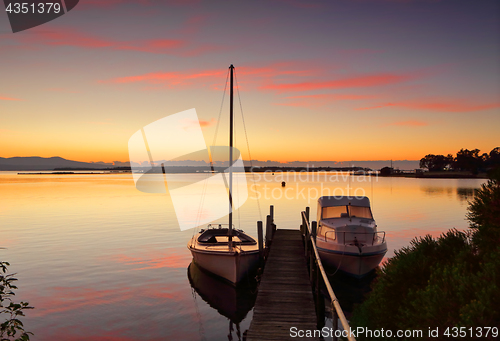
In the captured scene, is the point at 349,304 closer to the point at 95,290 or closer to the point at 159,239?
the point at 95,290

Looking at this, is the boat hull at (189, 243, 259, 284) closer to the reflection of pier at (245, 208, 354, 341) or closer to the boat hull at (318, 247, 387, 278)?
the reflection of pier at (245, 208, 354, 341)

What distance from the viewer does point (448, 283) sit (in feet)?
15.6

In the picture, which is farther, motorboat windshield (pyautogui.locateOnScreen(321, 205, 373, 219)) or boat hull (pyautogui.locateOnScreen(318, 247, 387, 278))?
motorboat windshield (pyautogui.locateOnScreen(321, 205, 373, 219))

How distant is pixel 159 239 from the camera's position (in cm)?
2928

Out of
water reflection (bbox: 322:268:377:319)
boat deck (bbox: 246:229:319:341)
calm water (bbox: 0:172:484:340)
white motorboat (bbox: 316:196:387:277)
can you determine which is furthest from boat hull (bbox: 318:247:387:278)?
calm water (bbox: 0:172:484:340)

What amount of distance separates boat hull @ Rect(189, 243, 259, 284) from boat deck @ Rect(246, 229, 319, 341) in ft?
3.54

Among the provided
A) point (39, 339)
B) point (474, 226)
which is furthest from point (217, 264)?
point (474, 226)

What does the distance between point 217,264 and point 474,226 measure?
13081mm

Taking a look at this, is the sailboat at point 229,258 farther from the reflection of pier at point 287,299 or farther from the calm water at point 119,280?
the reflection of pier at point 287,299

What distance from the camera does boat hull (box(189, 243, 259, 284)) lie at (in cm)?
1647

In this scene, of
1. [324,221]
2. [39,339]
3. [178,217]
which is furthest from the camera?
[178,217]

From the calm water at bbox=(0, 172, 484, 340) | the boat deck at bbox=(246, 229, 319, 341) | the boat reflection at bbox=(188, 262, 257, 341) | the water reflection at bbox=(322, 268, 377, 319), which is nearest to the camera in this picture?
the boat deck at bbox=(246, 229, 319, 341)

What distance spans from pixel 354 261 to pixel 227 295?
619 cm

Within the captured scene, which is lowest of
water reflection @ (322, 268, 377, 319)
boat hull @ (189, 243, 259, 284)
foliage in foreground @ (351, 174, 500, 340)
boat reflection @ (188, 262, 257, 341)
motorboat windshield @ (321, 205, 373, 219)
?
boat reflection @ (188, 262, 257, 341)
